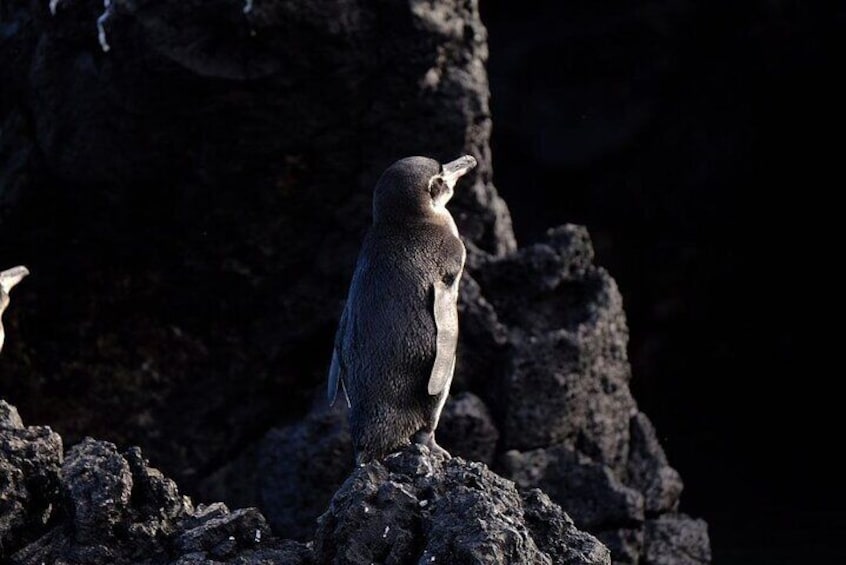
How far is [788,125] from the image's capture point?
10844mm

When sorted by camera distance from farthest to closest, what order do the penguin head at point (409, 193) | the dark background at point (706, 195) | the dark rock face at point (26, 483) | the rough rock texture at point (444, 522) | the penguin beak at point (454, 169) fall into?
the dark background at point (706, 195) → the penguin beak at point (454, 169) → the penguin head at point (409, 193) → the dark rock face at point (26, 483) → the rough rock texture at point (444, 522)

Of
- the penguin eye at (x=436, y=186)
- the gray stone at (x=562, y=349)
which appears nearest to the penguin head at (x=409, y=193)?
the penguin eye at (x=436, y=186)

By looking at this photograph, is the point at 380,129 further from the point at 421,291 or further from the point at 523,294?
the point at 421,291

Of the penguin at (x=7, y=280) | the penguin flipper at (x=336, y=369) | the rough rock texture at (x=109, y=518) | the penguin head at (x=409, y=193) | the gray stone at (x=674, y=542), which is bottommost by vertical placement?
the rough rock texture at (x=109, y=518)

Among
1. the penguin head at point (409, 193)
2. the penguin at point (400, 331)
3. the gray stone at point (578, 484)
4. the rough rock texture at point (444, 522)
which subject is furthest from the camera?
the gray stone at point (578, 484)

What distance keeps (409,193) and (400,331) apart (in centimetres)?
59

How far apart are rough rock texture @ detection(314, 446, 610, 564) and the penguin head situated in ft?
4.56

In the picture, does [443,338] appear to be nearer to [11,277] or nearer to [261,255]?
[261,255]

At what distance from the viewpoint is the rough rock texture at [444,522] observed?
3666mm

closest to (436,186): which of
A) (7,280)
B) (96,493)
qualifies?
(96,493)

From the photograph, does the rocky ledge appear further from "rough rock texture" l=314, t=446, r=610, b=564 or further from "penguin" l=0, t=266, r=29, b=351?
"penguin" l=0, t=266, r=29, b=351

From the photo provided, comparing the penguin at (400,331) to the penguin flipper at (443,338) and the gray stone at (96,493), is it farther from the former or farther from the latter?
the gray stone at (96,493)

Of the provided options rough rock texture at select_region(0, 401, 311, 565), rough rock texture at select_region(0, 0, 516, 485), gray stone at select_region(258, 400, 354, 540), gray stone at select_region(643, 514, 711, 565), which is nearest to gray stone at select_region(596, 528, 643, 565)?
gray stone at select_region(643, 514, 711, 565)

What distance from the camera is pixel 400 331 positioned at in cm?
497
